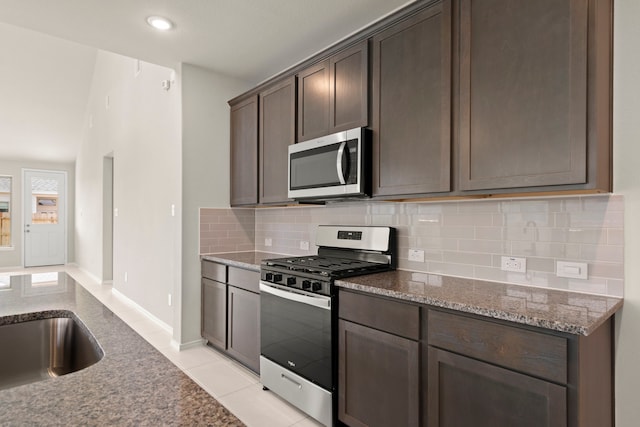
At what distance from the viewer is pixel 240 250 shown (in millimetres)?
3873

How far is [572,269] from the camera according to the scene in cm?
183

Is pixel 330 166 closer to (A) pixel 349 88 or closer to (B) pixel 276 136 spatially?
(A) pixel 349 88

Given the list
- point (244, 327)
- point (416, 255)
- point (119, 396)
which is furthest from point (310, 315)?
point (119, 396)

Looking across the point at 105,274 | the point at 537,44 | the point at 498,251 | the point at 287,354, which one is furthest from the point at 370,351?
the point at 105,274

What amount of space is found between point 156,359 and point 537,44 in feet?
6.33

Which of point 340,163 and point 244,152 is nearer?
point 340,163

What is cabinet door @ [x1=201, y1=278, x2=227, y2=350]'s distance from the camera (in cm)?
326

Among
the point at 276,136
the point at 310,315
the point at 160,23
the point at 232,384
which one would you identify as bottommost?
the point at 232,384

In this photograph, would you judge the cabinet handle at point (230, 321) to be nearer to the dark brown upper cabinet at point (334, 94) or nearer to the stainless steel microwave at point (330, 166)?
the stainless steel microwave at point (330, 166)

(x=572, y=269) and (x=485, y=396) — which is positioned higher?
(x=572, y=269)

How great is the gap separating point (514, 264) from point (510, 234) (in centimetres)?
16

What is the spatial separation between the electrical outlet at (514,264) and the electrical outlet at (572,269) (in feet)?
0.52

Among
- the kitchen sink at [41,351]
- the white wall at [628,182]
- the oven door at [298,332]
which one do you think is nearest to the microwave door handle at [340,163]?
the oven door at [298,332]

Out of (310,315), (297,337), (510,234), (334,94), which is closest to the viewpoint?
(510,234)
